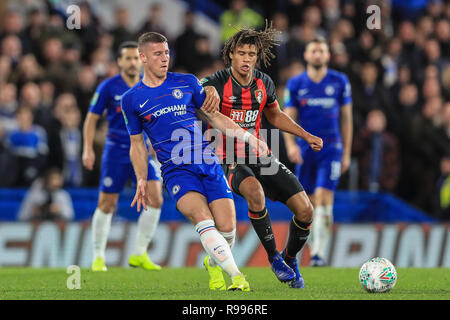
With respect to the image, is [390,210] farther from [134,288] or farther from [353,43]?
[134,288]

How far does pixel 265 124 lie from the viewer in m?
14.4

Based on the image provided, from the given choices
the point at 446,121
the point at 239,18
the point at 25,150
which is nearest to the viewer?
the point at 25,150

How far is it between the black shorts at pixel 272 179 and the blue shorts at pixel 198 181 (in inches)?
23.5

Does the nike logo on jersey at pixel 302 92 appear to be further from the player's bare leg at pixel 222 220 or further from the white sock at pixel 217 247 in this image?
the white sock at pixel 217 247

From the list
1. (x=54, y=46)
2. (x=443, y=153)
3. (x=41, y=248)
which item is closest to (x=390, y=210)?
(x=443, y=153)

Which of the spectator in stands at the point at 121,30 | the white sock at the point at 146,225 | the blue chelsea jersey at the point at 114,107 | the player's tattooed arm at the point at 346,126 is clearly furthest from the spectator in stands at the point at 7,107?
the player's tattooed arm at the point at 346,126

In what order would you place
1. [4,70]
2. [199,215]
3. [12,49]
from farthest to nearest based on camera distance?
[12,49] → [4,70] → [199,215]

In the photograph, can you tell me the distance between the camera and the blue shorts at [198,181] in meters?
7.41

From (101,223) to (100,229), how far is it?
0.09 meters

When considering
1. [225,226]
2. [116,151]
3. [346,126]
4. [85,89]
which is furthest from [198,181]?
[85,89]

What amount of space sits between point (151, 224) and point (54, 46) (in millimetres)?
5853

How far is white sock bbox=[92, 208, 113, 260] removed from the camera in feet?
34.7

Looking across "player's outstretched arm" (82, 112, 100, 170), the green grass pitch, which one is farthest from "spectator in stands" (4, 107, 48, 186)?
"player's outstretched arm" (82, 112, 100, 170)

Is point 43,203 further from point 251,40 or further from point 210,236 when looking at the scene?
point 210,236
